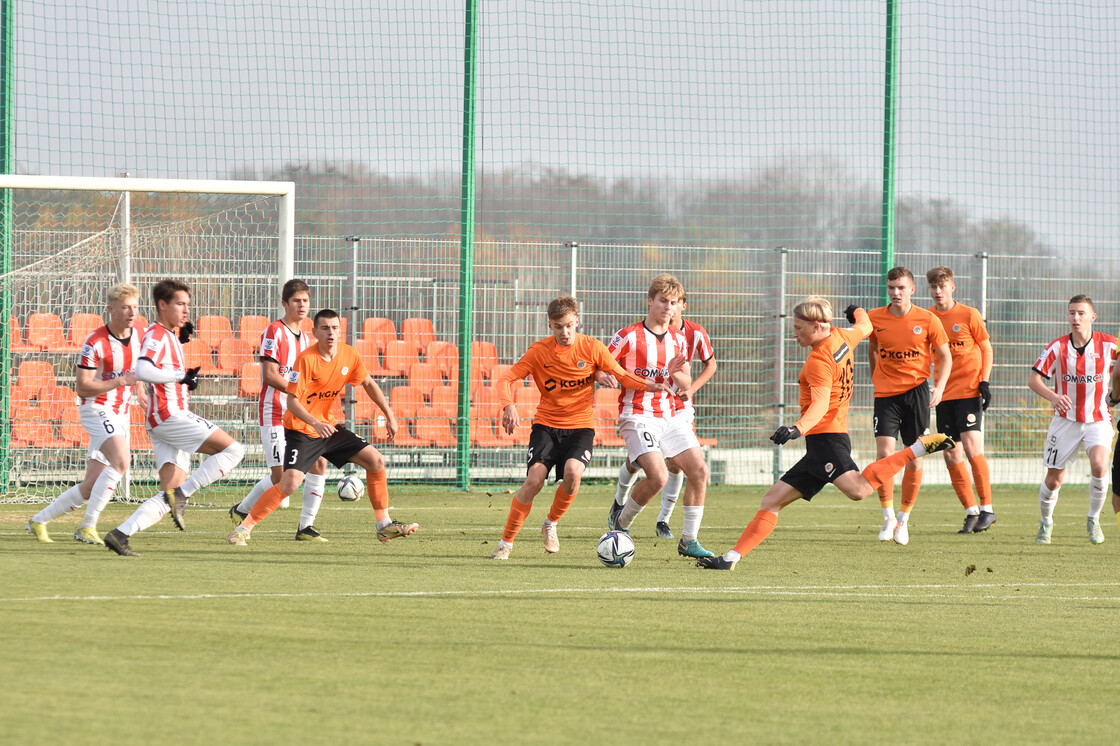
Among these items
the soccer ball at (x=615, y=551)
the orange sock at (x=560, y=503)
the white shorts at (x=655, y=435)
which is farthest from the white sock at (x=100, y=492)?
the white shorts at (x=655, y=435)

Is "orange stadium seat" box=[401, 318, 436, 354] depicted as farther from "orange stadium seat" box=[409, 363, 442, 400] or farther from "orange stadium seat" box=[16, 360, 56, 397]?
"orange stadium seat" box=[16, 360, 56, 397]

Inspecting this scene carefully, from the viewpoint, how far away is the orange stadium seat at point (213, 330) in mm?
14398

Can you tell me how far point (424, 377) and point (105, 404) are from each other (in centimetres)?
708

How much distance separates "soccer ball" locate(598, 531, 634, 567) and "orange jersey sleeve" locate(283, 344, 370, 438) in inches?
92.4

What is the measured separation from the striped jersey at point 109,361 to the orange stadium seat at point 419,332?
685cm

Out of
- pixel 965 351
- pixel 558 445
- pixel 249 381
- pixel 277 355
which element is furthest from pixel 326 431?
pixel 965 351

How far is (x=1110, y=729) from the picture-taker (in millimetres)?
4508

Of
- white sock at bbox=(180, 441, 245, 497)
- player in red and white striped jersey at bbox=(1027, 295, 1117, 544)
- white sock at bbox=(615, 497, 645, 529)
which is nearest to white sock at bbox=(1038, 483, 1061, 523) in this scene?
player in red and white striped jersey at bbox=(1027, 295, 1117, 544)

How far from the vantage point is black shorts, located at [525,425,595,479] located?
30.5ft

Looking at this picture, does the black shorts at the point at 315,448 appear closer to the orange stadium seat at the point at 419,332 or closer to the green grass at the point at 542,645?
the green grass at the point at 542,645

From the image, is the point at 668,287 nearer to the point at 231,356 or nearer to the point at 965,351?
the point at 965,351

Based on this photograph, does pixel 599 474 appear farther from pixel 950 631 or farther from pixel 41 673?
pixel 41 673

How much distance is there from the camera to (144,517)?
909 cm

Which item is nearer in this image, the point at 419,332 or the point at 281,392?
the point at 281,392
